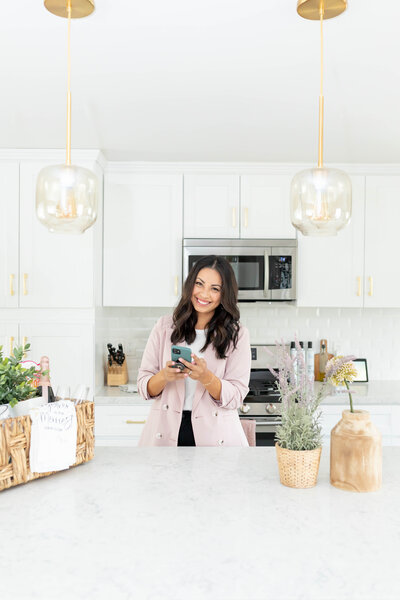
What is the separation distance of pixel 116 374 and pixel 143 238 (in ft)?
3.15

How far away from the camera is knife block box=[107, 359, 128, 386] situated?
349 cm

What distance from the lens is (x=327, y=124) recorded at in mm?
2568

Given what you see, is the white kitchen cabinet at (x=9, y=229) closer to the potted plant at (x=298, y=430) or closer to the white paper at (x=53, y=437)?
the white paper at (x=53, y=437)

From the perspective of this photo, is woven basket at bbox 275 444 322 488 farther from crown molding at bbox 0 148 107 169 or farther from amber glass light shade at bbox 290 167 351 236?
crown molding at bbox 0 148 107 169

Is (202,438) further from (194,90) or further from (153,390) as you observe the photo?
(194,90)

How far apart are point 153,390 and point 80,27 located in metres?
1.29

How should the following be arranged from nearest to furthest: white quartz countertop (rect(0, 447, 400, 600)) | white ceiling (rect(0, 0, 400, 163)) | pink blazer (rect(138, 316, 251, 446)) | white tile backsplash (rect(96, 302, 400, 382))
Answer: white quartz countertop (rect(0, 447, 400, 600)), white ceiling (rect(0, 0, 400, 163)), pink blazer (rect(138, 316, 251, 446)), white tile backsplash (rect(96, 302, 400, 382))

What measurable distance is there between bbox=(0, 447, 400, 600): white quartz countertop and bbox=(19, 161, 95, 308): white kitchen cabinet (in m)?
1.76

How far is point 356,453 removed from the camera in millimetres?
1309

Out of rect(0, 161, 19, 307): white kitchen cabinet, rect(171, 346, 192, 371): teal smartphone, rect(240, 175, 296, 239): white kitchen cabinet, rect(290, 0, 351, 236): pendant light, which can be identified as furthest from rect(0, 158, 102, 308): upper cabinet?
rect(290, 0, 351, 236): pendant light

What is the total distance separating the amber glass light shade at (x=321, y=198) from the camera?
135cm

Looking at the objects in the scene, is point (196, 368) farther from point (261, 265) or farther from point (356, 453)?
point (261, 265)

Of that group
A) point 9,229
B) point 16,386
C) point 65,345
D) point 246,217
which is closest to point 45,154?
point 9,229

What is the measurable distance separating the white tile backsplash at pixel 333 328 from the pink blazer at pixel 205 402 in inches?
71.0
